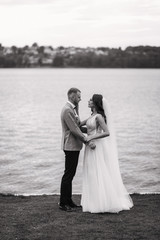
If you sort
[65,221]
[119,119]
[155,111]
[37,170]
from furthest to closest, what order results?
[155,111], [119,119], [37,170], [65,221]

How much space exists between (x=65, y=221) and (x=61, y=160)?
41.3ft

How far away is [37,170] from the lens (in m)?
18.1

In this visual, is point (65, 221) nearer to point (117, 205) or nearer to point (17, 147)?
point (117, 205)

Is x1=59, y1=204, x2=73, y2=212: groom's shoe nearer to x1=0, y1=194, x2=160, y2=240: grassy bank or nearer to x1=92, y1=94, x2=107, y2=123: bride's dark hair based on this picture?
x1=0, y1=194, x2=160, y2=240: grassy bank

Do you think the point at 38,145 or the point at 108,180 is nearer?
the point at 108,180

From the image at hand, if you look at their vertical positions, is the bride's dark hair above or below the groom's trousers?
above

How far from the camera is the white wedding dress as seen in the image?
27.2 feet

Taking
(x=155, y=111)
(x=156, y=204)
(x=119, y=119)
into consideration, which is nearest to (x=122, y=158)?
(x=156, y=204)

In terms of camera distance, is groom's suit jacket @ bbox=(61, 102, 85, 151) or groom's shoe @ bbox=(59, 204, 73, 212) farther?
groom's shoe @ bbox=(59, 204, 73, 212)

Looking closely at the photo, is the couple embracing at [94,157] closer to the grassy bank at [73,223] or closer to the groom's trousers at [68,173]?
the groom's trousers at [68,173]

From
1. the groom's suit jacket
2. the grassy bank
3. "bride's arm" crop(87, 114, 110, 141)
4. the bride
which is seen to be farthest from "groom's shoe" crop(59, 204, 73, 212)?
"bride's arm" crop(87, 114, 110, 141)

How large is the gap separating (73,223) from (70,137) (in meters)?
1.54

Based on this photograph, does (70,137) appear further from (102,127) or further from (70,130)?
(102,127)

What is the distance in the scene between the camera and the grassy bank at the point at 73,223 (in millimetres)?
6938
